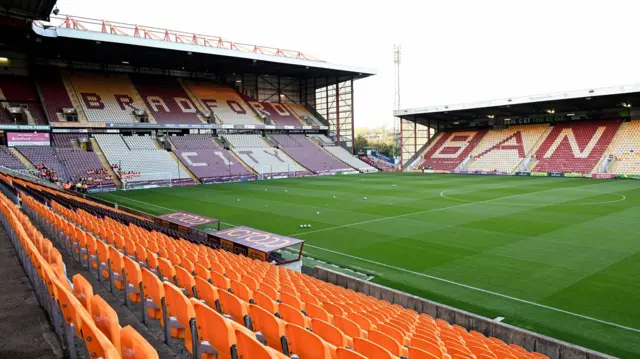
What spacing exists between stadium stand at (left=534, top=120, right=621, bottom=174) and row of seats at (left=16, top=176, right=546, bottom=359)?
45.6 metres

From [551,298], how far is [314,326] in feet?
25.5

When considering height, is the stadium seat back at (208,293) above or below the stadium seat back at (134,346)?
below

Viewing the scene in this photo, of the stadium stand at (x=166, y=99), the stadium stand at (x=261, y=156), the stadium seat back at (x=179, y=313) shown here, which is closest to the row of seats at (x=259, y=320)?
the stadium seat back at (x=179, y=313)

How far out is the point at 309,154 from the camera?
54625 millimetres

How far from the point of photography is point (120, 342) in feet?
9.18

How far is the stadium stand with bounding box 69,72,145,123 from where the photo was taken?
151 ft

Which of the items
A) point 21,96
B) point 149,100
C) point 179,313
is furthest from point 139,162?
point 179,313

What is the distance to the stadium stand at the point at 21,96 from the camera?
137ft

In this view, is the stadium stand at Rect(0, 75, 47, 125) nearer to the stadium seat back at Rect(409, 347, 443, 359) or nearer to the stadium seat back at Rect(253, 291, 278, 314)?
the stadium seat back at Rect(253, 291, 278, 314)

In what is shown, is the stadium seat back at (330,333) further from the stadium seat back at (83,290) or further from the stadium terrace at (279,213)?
the stadium seat back at (83,290)

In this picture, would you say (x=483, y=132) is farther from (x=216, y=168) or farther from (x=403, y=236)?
(x=403, y=236)

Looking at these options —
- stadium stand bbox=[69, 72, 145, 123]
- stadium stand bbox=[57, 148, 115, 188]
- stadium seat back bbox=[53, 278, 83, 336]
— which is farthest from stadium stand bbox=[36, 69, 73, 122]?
stadium seat back bbox=[53, 278, 83, 336]

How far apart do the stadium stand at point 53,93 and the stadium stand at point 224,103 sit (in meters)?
15.2

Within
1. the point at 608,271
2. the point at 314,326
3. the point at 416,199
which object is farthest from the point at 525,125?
the point at 314,326
